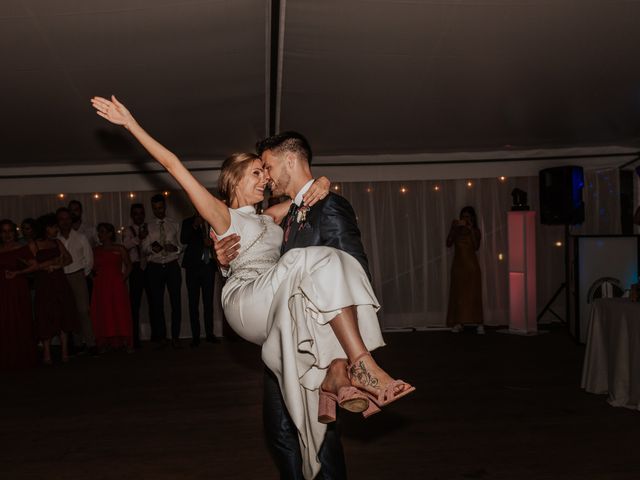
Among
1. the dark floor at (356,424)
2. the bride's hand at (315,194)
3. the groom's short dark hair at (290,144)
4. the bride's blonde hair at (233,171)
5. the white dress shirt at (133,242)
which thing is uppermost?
the groom's short dark hair at (290,144)

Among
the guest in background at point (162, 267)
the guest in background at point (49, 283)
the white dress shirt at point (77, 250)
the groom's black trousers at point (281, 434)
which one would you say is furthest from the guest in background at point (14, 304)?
the groom's black trousers at point (281, 434)

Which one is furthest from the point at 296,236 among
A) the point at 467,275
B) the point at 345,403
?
the point at 467,275

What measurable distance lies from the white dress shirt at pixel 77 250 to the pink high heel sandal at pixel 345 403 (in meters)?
5.94

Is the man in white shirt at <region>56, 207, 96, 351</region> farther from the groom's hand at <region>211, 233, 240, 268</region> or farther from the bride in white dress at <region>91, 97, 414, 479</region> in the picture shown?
the bride in white dress at <region>91, 97, 414, 479</region>

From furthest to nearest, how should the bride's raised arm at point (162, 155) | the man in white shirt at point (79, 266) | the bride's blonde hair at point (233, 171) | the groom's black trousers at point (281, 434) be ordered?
the man in white shirt at point (79, 266)
the bride's blonde hair at point (233, 171)
the groom's black trousers at point (281, 434)
the bride's raised arm at point (162, 155)

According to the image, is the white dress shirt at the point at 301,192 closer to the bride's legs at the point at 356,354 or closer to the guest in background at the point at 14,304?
the bride's legs at the point at 356,354

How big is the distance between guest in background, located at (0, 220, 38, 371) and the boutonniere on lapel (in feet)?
17.8

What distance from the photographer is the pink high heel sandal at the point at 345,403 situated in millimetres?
1875

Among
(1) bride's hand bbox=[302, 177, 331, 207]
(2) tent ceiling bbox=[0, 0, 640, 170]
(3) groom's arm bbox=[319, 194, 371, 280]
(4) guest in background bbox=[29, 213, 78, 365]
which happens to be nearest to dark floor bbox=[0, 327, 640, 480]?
(4) guest in background bbox=[29, 213, 78, 365]

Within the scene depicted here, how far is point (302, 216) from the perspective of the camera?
2248mm

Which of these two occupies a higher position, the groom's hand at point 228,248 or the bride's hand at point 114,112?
the bride's hand at point 114,112

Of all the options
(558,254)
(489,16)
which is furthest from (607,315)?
(558,254)

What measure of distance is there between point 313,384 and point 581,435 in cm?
245

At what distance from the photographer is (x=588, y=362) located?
486 centimetres
